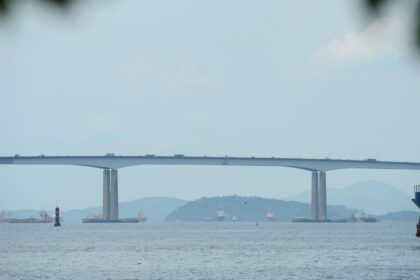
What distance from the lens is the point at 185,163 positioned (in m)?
169

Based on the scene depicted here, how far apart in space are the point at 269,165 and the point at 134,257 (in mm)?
100665

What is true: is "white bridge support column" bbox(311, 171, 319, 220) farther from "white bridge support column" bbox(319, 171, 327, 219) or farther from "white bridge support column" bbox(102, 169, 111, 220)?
"white bridge support column" bbox(102, 169, 111, 220)

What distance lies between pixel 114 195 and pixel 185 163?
15.4 m

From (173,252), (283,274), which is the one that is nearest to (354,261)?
(283,274)

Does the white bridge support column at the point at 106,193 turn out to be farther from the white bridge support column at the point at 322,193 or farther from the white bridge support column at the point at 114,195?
the white bridge support column at the point at 322,193

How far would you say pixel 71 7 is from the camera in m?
2.00

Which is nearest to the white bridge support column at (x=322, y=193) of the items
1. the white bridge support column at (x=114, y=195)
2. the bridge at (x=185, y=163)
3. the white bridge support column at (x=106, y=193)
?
the bridge at (x=185, y=163)

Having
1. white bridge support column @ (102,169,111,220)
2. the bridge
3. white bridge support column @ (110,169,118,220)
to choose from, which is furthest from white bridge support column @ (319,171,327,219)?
white bridge support column @ (102,169,111,220)

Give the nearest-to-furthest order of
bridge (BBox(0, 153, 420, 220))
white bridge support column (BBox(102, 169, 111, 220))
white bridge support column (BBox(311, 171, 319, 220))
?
1. bridge (BBox(0, 153, 420, 220))
2. white bridge support column (BBox(102, 169, 111, 220))
3. white bridge support column (BBox(311, 171, 319, 220))

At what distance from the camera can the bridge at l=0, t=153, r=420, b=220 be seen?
16138cm

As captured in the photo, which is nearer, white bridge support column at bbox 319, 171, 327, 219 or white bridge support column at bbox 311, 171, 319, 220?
white bridge support column at bbox 311, 171, 319, 220

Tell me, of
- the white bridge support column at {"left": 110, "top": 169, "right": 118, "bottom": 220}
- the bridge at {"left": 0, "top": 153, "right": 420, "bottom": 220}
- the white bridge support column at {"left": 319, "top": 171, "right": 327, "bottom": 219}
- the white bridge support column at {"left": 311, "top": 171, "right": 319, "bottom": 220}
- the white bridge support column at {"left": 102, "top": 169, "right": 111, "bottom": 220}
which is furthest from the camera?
the white bridge support column at {"left": 319, "top": 171, "right": 327, "bottom": 219}

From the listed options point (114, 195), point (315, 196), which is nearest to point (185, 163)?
point (114, 195)

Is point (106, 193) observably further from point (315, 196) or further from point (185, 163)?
point (315, 196)
